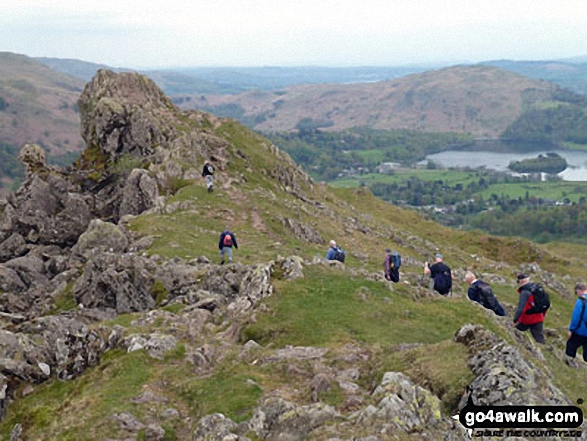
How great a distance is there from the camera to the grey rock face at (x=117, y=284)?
3769 centimetres

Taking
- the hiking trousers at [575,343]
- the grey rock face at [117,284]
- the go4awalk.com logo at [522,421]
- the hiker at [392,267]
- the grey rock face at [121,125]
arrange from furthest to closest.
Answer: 1. the grey rock face at [121,125]
2. the grey rock face at [117,284]
3. the hiker at [392,267]
4. the hiking trousers at [575,343]
5. the go4awalk.com logo at [522,421]

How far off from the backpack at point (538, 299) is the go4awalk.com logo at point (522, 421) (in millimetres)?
8875

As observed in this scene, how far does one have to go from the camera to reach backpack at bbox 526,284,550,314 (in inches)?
952

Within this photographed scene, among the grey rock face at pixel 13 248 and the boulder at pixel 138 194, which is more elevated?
the boulder at pixel 138 194

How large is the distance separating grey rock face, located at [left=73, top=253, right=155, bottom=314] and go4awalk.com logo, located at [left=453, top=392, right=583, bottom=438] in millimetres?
27077

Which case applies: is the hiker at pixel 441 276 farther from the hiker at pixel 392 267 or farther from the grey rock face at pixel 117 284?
the grey rock face at pixel 117 284

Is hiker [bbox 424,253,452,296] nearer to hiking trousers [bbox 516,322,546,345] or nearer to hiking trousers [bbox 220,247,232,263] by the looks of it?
hiking trousers [bbox 516,322,546,345]

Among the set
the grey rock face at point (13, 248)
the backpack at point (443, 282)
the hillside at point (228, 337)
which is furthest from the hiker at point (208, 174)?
the backpack at point (443, 282)

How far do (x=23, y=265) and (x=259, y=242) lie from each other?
23975mm

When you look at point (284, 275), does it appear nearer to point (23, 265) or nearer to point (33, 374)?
point (33, 374)

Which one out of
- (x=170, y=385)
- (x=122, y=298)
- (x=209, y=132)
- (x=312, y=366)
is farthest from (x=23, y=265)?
(x=209, y=132)

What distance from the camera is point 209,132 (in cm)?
9956

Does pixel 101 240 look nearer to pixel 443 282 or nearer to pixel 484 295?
pixel 443 282

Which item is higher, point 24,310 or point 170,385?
point 170,385
